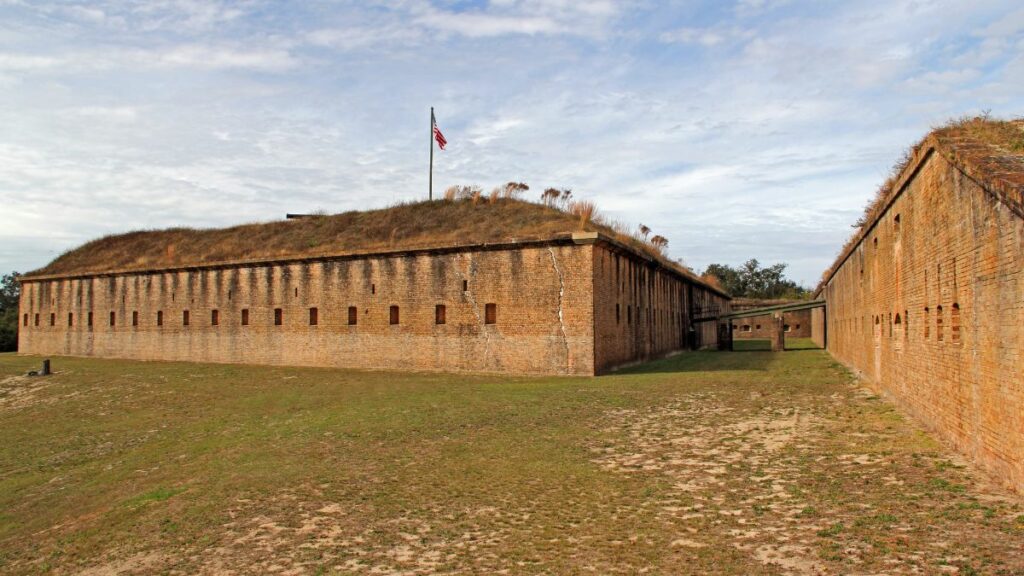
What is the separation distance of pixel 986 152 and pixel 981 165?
0.60 metres

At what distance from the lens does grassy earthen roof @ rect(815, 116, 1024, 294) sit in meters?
6.06

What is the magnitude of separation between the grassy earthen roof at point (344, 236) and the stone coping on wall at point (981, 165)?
11.0 metres

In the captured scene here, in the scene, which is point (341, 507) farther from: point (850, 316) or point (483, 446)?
point (850, 316)

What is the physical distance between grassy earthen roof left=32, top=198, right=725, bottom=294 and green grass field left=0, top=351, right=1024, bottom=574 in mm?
7416

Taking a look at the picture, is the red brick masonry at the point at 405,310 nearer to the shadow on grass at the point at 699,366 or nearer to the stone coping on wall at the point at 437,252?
the stone coping on wall at the point at 437,252

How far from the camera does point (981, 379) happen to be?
7.01 meters

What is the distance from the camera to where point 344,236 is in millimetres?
27172

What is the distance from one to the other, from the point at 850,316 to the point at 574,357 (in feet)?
26.8

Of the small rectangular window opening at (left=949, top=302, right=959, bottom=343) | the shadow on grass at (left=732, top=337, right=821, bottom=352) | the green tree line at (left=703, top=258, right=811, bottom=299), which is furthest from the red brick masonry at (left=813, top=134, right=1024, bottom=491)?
the green tree line at (left=703, top=258, right=811, bottom=299)

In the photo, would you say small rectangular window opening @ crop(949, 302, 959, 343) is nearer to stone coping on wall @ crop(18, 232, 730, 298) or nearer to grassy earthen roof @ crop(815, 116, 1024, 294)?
grassy earthen roof @ crop(815, 116, 1024, 294)

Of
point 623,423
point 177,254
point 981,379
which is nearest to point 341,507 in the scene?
point 623,423

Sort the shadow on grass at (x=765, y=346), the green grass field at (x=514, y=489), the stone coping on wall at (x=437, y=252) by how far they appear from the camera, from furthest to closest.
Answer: the shadow on grass at (x=765, y=346)
the stone coping on wall at (x=437, y=252)
the green grass field at (x=514, y=489)

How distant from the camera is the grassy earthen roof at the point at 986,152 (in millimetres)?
6059

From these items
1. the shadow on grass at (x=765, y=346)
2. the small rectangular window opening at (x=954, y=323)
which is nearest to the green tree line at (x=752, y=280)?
the shadow on grass at (x=765, y=346)
